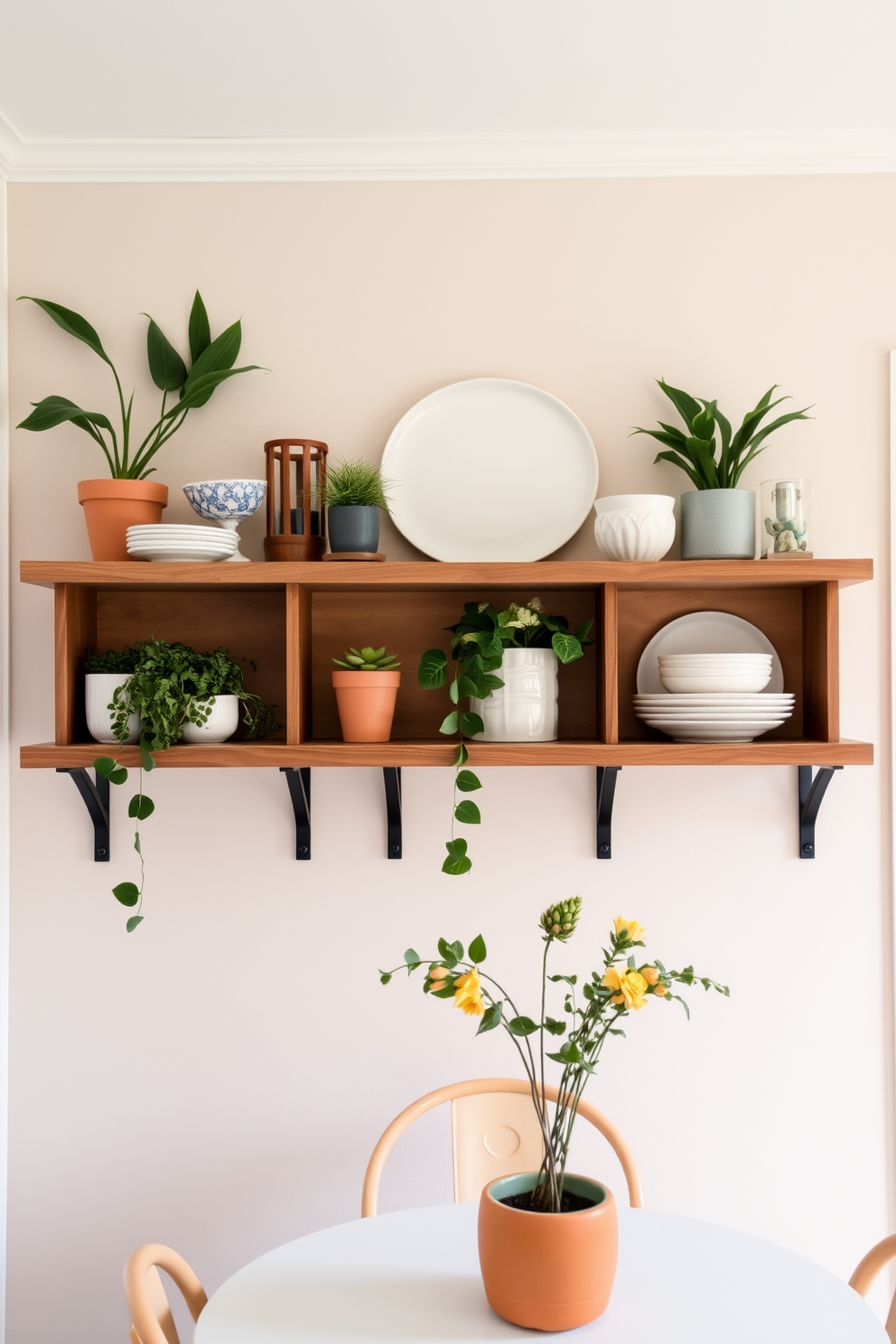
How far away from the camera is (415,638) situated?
1.91 metres

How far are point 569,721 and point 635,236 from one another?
93 cm

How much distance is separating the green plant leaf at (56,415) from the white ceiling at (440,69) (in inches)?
20.5

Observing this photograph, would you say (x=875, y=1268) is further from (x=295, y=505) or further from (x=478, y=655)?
(x=295, y=505)

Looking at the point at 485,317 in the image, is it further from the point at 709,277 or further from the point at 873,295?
the point at 873,295

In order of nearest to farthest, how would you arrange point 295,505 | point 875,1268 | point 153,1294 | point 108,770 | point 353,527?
point 153,1294 < point 875,1268 < point 108,770 < point 353,527 < point 295,505

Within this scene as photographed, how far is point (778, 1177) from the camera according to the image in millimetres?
1894

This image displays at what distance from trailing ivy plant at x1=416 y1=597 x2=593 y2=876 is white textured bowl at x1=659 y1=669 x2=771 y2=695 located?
18 cm

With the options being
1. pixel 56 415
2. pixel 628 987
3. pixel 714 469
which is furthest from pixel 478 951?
pixel 56 415

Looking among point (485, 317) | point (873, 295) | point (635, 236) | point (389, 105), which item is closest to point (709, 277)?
point (635, 236)

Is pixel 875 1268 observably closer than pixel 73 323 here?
Yes

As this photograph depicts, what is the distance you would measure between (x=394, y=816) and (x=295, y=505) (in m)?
0.60

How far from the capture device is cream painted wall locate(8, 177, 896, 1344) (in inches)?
75.3

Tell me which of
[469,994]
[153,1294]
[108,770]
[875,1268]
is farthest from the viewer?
[108,770]

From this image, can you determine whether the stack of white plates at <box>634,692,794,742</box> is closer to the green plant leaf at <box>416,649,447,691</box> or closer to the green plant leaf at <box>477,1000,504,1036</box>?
the green plant leaf at <box>416,649,447,691</box>
